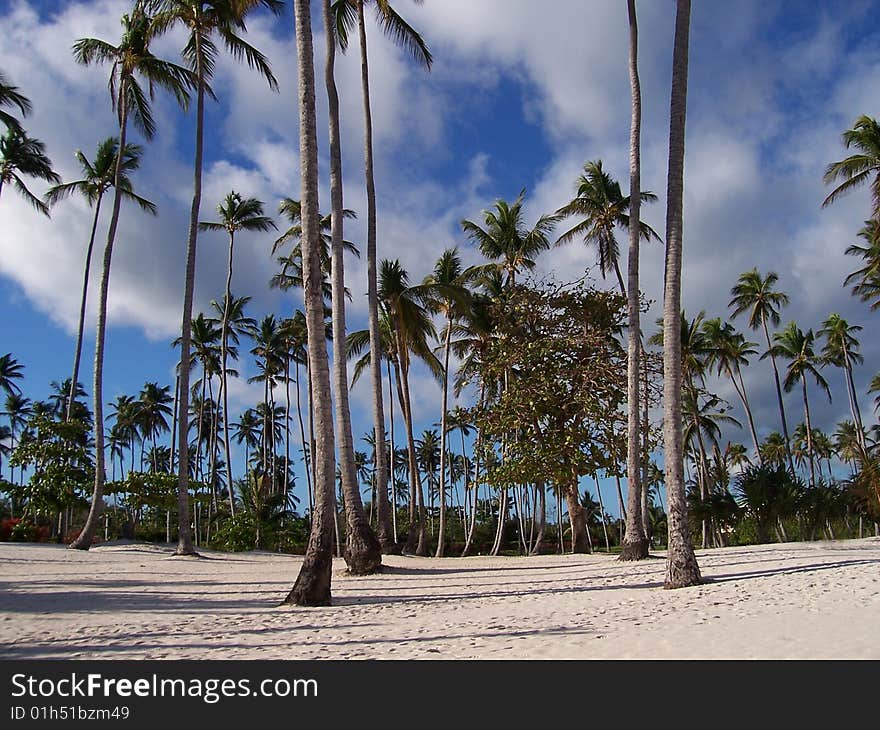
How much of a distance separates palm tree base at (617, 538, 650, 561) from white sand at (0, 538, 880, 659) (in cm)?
230

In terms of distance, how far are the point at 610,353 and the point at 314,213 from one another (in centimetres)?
1415

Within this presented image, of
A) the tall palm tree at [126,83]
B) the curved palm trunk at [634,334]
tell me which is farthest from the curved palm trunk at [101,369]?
the curved palm trunk at [634,334]

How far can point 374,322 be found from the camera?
19.8m

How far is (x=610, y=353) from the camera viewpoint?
76.6 ft

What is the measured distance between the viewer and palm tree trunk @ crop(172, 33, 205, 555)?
2148cm

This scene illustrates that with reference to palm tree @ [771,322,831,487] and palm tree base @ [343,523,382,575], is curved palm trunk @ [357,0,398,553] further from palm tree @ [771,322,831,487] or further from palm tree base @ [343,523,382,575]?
palm tree @ [771,322,831,487]

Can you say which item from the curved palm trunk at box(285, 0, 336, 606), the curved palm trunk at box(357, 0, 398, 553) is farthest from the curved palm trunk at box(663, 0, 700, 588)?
the curved palm trunk at box(357, 0, 398, 553)

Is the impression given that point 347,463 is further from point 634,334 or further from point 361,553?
point 634,334

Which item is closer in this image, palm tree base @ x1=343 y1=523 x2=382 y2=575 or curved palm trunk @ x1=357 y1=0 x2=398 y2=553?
palm tree base @ x1=343 y1=523 x2=382 y2=575

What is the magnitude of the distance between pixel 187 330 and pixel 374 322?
22.1 ft

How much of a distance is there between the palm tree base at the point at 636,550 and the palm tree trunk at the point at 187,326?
1345cm

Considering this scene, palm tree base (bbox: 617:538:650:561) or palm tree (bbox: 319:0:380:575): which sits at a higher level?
palm tree (bbox: 319:0:380:575)
